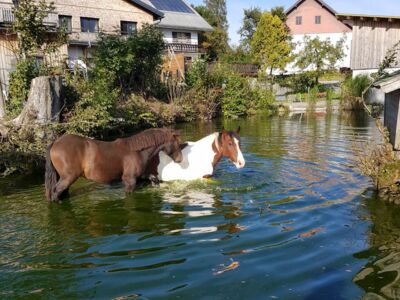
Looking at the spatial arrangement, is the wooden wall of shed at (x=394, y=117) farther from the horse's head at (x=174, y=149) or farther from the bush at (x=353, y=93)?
the bush at (x=353, y=93)

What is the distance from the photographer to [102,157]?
7.21m

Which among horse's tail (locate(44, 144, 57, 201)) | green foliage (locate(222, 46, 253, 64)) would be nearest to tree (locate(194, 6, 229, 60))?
green foliage (locate(222, 46, 253, 64))

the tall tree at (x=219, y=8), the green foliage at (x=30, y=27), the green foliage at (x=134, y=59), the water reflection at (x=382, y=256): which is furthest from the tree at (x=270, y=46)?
the tall tree at (x=219, y=8)

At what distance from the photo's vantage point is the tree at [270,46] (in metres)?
39.8

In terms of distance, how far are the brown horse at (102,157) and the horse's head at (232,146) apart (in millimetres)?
1000

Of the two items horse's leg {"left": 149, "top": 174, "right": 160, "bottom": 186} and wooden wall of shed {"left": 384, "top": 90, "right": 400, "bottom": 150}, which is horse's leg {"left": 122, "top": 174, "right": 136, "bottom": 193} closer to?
horse's leg {"left": 149, "top": 174, "right": 160, "bottom": 186}

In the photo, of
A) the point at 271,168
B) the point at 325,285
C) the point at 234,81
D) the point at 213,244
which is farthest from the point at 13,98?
the point at 234,81

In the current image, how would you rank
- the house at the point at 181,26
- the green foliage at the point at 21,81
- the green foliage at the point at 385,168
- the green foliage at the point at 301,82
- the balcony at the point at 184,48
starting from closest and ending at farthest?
the green foliage at the point at 385,168, the green foliage at the point at 21,81, the green foliage at the point at 301,82, the balcony at the point at 184,48, the house at the point at 181,26

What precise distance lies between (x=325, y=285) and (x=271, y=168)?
18.1ft

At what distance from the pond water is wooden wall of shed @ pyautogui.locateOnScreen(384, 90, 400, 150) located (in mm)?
1142

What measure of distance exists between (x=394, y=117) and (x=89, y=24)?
33.1 metres

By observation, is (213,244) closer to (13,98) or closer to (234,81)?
(13,98)

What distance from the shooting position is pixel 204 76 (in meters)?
25.5

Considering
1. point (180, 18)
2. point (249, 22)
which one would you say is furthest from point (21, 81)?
point (249, 22)
